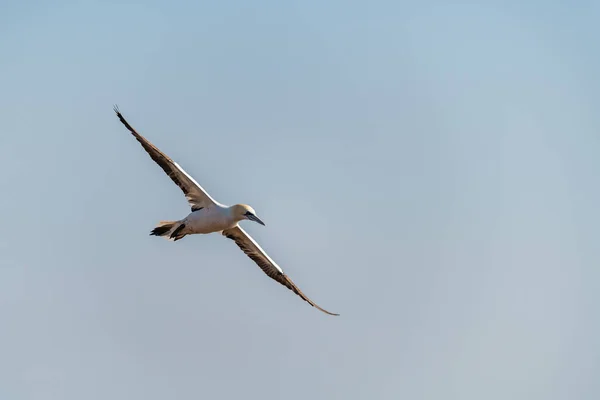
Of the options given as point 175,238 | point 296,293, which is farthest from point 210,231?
point 296,293

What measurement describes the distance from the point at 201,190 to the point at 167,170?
1066 millimetres

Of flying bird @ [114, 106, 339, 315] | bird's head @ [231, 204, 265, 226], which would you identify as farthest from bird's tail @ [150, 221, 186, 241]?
bird's head @ [231, 204, 265, 226]

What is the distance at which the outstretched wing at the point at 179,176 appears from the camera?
34312 mm

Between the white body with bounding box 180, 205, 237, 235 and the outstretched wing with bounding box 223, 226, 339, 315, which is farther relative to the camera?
the outstretched wing with bounding box 223, 226, 339, 315

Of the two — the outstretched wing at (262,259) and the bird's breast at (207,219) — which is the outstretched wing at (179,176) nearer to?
the bird's breast at (207,219)

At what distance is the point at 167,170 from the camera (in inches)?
1375

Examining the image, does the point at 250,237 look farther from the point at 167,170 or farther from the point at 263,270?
the point at 167,170

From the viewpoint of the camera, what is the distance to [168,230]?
1421 inches

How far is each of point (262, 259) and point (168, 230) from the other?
307 cm

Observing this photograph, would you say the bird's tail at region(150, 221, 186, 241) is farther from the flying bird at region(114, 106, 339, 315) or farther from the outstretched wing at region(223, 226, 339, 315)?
the outstretched wing at region(223, 226, 339, 315)

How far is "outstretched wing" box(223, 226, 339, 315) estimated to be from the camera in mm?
37188

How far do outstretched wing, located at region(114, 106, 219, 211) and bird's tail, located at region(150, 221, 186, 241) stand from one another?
0.78m

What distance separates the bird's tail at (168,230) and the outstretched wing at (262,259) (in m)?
1.74

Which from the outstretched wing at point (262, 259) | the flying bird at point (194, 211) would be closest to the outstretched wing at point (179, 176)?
the flying bird at point (194, 211)
